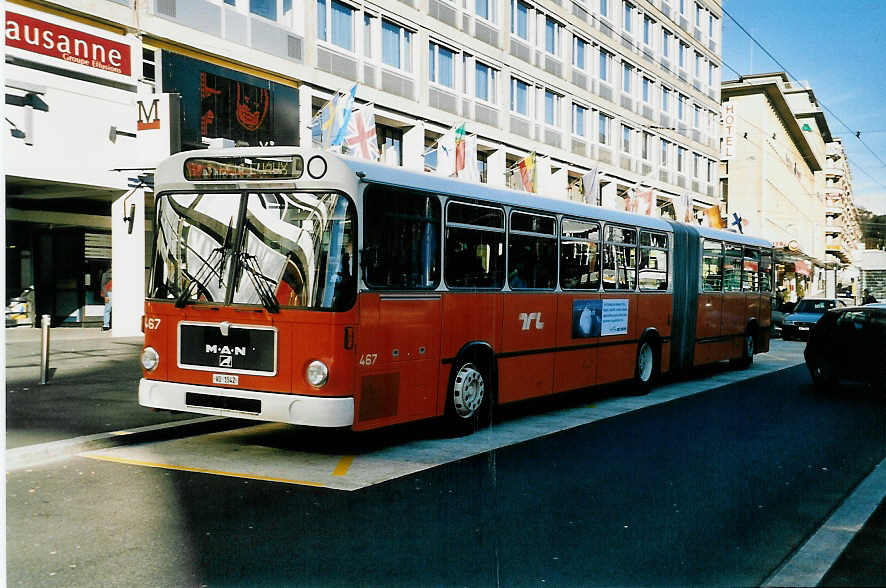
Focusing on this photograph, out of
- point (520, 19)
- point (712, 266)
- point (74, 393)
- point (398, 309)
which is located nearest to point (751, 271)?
point (712, 266)

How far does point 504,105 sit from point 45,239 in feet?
56.5

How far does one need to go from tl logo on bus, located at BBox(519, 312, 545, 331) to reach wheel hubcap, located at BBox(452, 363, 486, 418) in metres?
1.15

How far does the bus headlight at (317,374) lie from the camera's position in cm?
761

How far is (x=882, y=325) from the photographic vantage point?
13586 millimetres

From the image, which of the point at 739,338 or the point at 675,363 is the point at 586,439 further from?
the point at 739,338

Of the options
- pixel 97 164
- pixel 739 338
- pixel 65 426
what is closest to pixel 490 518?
pixel 65 426

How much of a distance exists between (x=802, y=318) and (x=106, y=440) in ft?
94.4

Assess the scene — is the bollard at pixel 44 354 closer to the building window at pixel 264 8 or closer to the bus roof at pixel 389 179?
the bus roof at pixel 389 179

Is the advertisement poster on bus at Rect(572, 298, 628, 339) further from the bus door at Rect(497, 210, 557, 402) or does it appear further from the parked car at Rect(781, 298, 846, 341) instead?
the parked car at Rect(781, 298, 846, 341)

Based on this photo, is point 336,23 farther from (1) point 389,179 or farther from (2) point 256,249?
(2) point 256,249

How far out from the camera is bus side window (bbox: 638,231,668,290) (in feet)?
45.1

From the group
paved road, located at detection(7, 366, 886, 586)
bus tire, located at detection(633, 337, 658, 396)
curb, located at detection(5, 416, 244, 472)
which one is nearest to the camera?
paved road, located at detection(7, 366, 886, 586)

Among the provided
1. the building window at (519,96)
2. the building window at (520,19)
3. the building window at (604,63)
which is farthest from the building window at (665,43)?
the building window at (519,96)

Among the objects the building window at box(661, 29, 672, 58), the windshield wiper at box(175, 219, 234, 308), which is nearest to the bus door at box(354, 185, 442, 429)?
the windshield wiper at box(175, 219, 234, 308)
